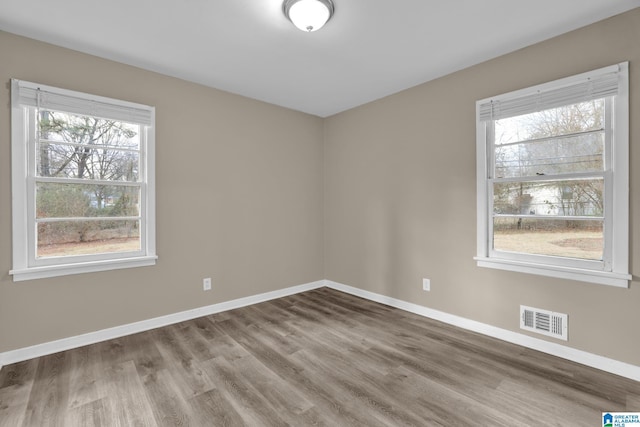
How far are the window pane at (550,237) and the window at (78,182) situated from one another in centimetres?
347

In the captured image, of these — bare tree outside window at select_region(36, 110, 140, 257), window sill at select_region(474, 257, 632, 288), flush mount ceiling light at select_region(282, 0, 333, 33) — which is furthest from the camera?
bare tree outside window at select_region(36, 110, 140, 257)

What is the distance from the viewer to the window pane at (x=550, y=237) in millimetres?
2371

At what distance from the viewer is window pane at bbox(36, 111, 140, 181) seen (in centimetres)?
259

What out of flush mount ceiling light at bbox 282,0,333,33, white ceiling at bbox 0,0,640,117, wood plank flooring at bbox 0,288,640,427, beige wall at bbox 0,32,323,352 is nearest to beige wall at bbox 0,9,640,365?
beige wall at bbox 0,32,323,352

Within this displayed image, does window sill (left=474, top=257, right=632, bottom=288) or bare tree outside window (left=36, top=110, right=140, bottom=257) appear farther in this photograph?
bare tree outside window (left=36, top=110, right=140, bottom=257)

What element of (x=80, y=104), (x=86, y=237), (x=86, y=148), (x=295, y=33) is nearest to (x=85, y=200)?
(x=86, y=237)

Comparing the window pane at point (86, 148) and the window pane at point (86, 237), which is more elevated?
the window pane at point (86, 148)

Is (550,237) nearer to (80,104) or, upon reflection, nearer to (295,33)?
(295,33)

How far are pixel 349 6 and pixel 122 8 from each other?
1.60 meters

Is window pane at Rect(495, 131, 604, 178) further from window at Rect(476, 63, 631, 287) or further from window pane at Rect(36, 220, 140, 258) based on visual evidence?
window pane at Rect(36, 220, 140, 258)

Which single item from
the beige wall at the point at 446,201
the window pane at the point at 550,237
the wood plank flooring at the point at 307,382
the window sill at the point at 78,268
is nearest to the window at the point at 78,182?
the window sill at the point at 78,268

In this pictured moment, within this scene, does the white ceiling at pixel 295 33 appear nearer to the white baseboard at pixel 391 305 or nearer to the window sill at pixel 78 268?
the window sill at pixel 78 268

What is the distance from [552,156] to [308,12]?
232 centimetres

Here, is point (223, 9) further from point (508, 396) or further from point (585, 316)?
point (585, 316)
